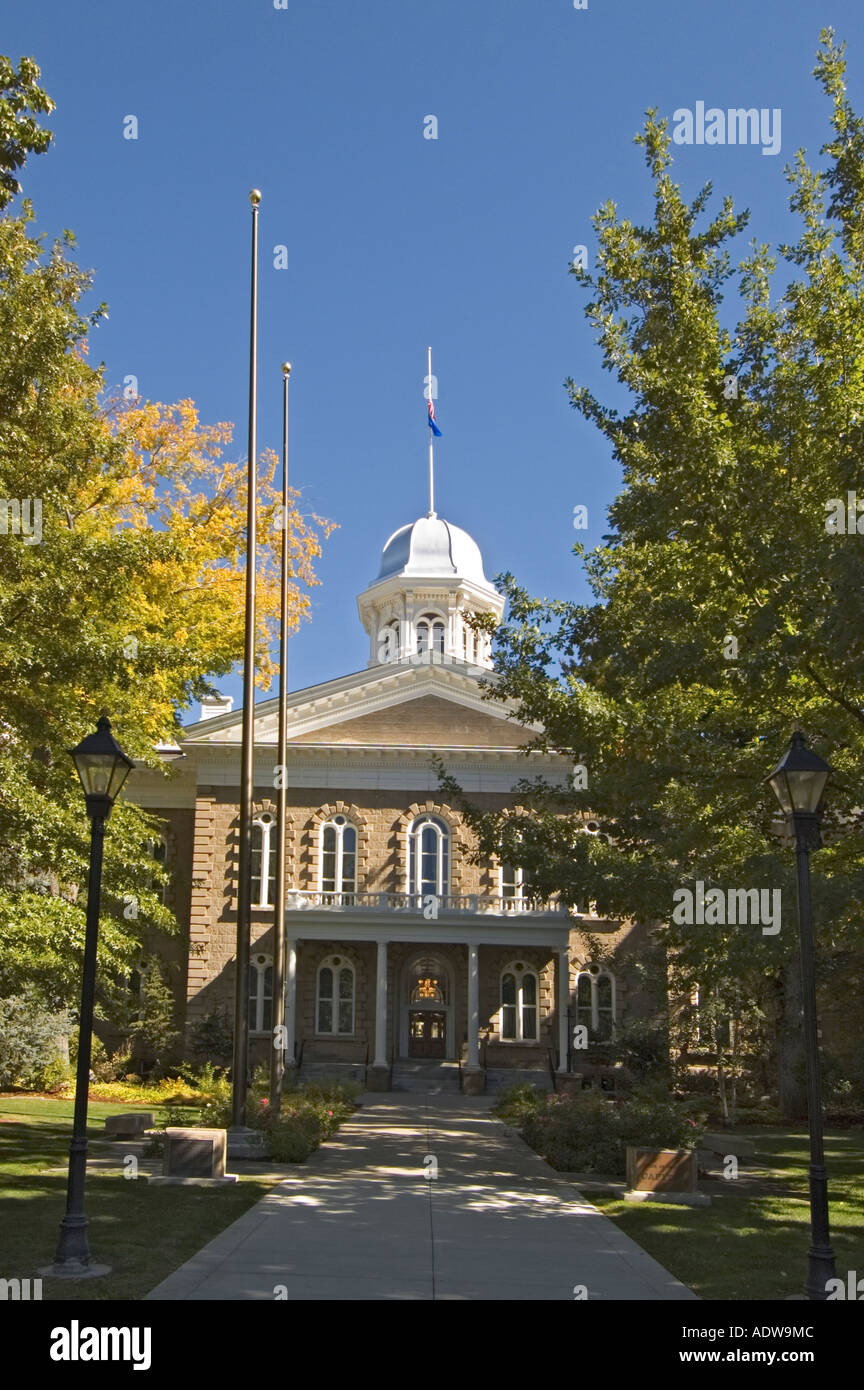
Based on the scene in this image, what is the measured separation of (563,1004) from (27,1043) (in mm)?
13696

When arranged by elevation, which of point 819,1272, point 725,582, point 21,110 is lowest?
point 819,1272

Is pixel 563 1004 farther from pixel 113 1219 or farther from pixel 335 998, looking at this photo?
pixel 113 1219

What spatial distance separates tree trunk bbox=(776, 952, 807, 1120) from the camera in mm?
25312

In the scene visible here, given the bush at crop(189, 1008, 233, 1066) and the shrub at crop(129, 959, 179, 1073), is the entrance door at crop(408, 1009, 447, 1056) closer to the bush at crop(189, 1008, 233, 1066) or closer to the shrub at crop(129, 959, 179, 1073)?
the bush at crop(189, 1008, 233, 1066)

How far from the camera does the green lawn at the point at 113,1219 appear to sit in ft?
31.0

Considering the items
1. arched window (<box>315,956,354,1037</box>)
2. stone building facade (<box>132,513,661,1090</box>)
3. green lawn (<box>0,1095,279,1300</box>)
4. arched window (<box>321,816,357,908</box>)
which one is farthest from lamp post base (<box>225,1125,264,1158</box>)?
arched window (<box>321,816,357,908</box>)

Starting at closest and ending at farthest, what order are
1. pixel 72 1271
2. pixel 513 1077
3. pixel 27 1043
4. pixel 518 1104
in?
pixel 72 1271 < pixel 518 1104 < pixel 27 1043 < pixel 513 1077

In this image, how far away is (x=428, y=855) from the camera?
3575 cm

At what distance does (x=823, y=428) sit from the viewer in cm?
1470

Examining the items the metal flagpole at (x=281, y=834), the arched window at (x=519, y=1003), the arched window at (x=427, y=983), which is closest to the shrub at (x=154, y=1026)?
the arched window at (x=427, y=983)

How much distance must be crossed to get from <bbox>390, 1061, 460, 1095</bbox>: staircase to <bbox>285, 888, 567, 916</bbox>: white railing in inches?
165

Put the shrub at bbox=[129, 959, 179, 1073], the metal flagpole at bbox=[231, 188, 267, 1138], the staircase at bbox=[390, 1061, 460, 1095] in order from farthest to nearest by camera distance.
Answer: the shrub at bbox=[129, 959, 179, 1073]
the staircase at bbox=[390, 1061, 460, 1095]
the metal flagpole at bbox=[231, 188, 267, 1138]

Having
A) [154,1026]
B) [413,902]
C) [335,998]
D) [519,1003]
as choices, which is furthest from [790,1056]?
[154,1026]
